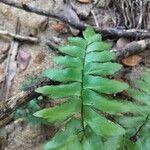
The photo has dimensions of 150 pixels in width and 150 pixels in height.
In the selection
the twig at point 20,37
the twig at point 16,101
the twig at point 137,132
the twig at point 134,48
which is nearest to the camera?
the twig at point 137,132

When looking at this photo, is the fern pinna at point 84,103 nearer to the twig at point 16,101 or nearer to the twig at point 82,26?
the twig at point 16,101

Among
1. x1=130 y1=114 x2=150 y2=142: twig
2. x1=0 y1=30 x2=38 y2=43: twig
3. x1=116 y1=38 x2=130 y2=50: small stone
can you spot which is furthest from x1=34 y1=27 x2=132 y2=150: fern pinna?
x1=0 y1=30 x2=38 y2=43: twig

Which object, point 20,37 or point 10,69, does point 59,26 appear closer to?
point 20,37

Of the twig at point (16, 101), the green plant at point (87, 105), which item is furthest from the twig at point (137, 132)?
the twig at point (16, 101)

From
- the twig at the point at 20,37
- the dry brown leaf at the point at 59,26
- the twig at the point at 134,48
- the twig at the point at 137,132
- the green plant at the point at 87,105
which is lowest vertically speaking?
the twig at the point at 137,132

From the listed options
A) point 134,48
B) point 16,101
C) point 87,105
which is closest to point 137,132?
point 87,105

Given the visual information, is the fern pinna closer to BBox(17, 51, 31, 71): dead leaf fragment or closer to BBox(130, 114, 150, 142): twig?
BBox(130, 114, 150, 142): twig
